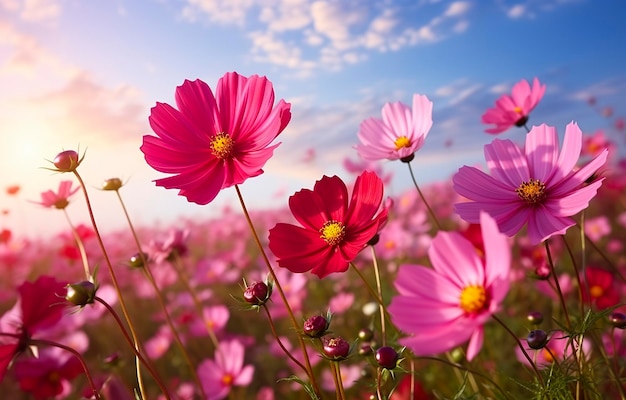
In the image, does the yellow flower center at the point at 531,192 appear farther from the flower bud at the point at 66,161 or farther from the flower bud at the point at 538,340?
the flower bud at the point at 66,161

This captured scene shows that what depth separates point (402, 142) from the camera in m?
1.12

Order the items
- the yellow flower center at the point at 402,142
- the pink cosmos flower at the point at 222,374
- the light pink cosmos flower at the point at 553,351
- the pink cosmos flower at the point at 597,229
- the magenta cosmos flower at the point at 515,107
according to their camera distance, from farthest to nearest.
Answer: the pink cosmos flower at the point at 597,229, the pink cosmos flower at the point at 222,374, the magenta cosmos flower at the point at 515,107, the yellow flower center at the point at 402,142, the light pink cosmos flower at the point at 553,351

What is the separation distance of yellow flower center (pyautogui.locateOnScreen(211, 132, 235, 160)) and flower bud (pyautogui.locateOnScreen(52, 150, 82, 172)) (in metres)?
0.23

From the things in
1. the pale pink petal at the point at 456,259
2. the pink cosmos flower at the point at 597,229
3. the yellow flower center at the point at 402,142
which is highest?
the yellow flower center at the point at 402,142

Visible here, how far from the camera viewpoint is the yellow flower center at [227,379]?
1.93 meters

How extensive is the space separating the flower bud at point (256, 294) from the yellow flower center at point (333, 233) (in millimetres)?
155

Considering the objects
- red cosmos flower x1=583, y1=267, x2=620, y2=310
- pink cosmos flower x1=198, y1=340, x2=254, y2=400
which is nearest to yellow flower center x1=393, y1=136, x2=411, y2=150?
red cosmos flower x1=583, y1=267, x2=620, y2=310

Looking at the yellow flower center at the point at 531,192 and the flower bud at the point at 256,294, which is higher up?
the yellow flower center at the point at 531,192

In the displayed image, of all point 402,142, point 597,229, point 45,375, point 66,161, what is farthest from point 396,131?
point 597,229

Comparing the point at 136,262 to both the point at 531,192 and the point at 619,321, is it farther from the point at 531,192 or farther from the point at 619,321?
the point at 619,321

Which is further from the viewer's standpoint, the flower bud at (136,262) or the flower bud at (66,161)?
the flower bud at (136,262)

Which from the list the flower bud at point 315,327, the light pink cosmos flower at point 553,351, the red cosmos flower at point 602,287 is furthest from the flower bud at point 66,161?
the red cosmos flower at point 602,287

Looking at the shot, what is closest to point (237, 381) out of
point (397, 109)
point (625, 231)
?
point (397, 109)

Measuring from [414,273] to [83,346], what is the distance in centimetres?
235
